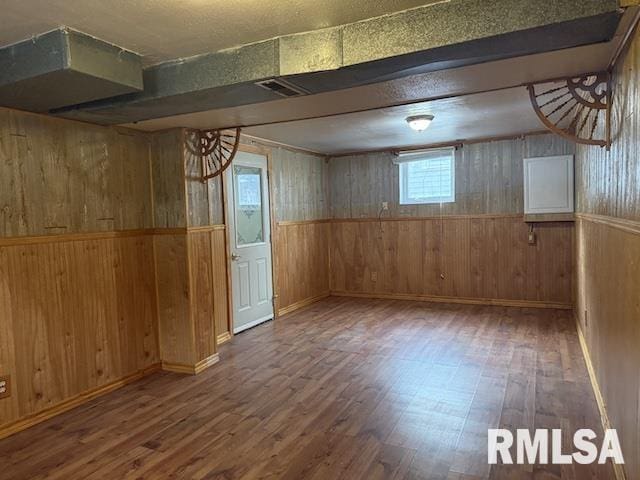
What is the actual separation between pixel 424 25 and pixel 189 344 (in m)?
2.99

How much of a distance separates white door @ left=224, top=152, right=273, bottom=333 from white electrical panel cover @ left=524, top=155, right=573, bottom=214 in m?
3.15

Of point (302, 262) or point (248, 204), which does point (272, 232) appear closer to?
point (248, 204)

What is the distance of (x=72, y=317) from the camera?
3.07 metres

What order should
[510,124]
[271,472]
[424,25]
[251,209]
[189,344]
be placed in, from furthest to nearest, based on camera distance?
[251,209] < [510,124] < [189,344] < [271,472] < [424,25]

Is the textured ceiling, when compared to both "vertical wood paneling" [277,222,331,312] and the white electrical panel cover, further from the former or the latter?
the white electrical panel cover

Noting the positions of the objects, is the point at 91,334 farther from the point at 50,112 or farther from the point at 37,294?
the point at 50,112

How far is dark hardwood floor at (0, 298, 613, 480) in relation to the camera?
2275 mm

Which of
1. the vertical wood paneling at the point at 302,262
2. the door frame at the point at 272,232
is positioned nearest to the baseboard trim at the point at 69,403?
the door frame at the point at 272,232

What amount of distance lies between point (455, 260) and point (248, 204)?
292cm

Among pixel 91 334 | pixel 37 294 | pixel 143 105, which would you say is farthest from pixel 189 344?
pixel 143 105

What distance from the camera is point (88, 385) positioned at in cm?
319

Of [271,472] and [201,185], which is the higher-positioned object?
[201,185]

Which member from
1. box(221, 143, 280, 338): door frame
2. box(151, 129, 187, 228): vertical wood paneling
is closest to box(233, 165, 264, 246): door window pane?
box(221, 143, 280, 338): door frame

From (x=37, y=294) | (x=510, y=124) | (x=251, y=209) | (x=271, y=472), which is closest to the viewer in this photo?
(x=271, y=472)
